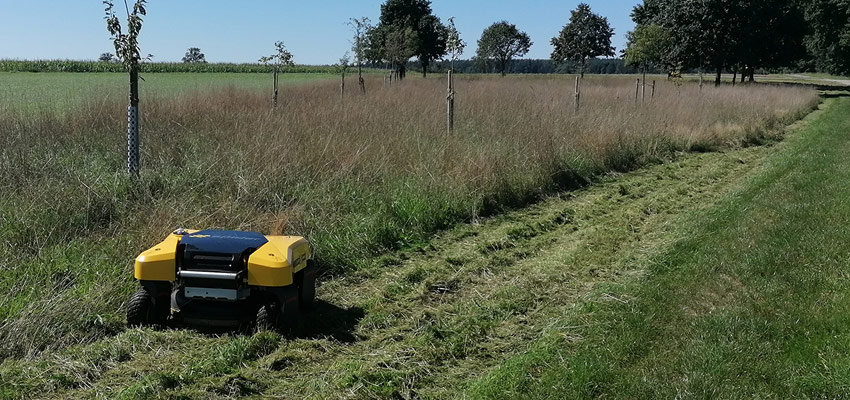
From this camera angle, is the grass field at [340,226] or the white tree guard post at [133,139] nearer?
the grass field at [340,226]

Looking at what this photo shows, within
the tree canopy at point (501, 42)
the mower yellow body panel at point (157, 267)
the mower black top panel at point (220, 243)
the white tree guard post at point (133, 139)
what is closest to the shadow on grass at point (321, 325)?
the mower yellow body panel at point (157, 267)

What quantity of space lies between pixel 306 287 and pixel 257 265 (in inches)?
20.5

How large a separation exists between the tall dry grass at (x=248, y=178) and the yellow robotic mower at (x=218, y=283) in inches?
12.7

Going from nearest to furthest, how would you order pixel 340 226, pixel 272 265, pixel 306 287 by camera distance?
pixel 272 265 < pixel 306 287 < pixel 340 226

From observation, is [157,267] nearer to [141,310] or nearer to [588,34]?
[141,310]

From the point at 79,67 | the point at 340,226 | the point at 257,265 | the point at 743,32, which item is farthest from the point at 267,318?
the point at 79,67

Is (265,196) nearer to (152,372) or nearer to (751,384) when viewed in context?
(152,372)

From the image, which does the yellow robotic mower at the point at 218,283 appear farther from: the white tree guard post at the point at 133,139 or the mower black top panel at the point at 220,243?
the white tree guard post at the point at 133,139

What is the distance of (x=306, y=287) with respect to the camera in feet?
14.7

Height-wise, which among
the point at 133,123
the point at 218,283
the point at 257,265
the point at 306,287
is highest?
the point at 133,123

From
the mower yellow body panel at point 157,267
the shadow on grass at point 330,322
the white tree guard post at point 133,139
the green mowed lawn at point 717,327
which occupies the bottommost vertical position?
the shadow on grass at point 330,322

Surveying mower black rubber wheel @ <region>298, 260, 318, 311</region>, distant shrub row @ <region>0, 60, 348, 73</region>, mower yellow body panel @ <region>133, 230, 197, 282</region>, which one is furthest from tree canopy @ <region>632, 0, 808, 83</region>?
mower yellow body panel @ <region>133, 230, 197, 282</region>

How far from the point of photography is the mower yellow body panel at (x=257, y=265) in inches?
159

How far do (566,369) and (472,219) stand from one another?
3.96 m
